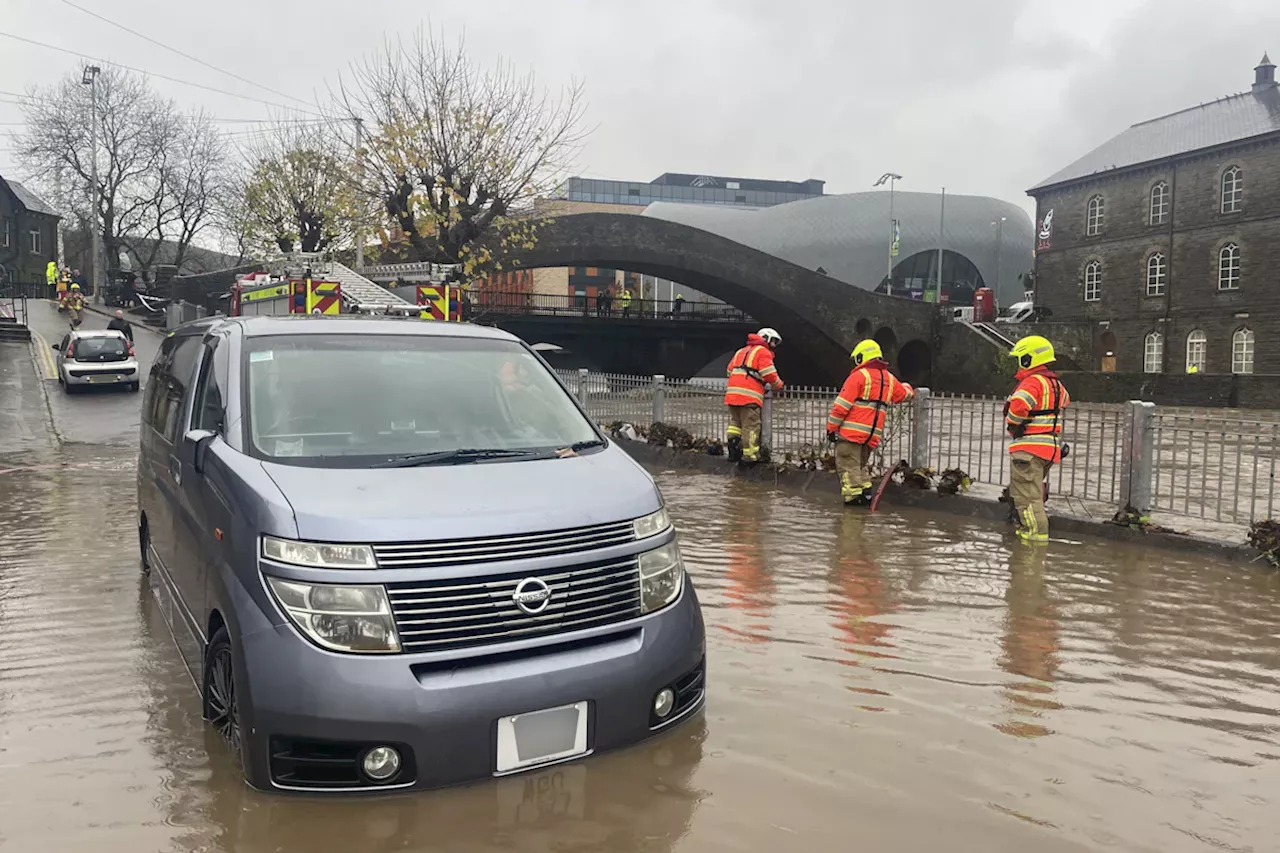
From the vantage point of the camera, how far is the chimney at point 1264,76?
4447cm

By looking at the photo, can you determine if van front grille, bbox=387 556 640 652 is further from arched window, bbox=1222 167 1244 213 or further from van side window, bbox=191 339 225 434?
arched window, bbox=1222 167 1244 213

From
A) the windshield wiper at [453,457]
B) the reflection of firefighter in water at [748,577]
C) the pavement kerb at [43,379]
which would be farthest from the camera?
the pavement kerb at [43,379]

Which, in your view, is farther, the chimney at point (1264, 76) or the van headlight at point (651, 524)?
the chimney at point (1264, 76)

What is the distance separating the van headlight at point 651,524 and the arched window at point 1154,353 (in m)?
48.2

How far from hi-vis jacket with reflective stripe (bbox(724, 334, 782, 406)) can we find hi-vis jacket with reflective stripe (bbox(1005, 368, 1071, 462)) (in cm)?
396

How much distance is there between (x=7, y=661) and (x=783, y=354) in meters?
39.9

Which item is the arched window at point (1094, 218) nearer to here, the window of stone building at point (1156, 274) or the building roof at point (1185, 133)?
the building roof at point (1185, 133)

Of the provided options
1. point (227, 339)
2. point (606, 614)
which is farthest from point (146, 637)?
point (606, 614)

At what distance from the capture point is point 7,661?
493cm

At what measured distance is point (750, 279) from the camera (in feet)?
122

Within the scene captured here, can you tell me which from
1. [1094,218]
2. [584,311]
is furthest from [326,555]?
[1094,218]

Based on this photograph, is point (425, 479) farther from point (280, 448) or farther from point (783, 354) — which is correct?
point (783, 354)

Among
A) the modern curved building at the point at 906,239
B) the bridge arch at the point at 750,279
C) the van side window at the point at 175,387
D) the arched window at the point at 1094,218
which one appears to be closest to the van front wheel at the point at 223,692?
the van side window at the point at 175,387

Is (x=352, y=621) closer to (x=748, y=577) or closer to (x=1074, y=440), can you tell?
(x=748, y=577)
